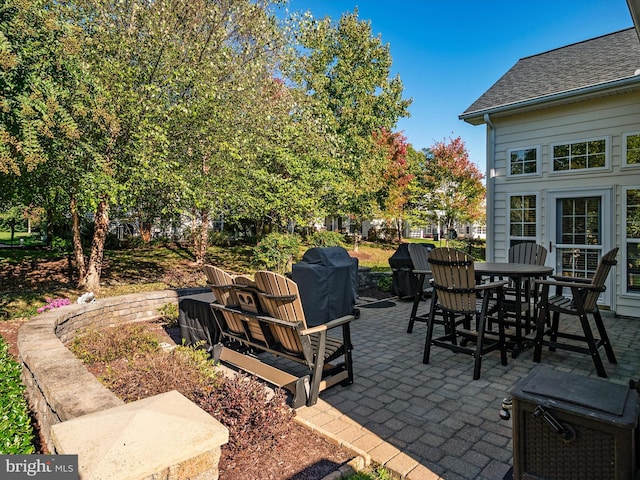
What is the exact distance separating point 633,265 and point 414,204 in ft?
46.4

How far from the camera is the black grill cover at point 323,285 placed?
3.74 metres

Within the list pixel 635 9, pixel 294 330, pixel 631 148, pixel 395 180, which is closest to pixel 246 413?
pixel 294 330

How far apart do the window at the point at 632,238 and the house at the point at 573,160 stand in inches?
0.5

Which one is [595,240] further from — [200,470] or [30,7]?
[30,7]

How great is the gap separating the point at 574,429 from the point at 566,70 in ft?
25.8

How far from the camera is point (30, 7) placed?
4008mm

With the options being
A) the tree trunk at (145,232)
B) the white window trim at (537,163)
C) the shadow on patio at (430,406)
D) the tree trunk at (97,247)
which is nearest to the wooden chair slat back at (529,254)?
the shadow on patio at (430,406)

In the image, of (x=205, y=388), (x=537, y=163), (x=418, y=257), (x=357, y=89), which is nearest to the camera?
(x=205, y=388)

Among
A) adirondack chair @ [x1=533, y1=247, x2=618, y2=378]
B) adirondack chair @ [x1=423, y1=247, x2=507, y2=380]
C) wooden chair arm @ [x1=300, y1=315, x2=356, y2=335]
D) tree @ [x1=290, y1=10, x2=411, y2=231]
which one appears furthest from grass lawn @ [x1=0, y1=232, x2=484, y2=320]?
adirondack chair @ [x1=533, y1=247, x2=618, y2=378]

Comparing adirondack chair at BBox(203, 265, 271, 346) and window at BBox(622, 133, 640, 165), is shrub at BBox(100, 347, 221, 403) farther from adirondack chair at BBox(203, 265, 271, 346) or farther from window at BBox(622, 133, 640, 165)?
window at BBox(622, 133, 640, 165)

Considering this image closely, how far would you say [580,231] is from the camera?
6.64 meters

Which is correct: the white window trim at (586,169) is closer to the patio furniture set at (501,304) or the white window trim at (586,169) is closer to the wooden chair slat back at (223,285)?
the patio furniture set at (501,304)

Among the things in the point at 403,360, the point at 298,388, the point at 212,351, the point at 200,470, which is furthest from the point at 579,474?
the point at 212,351

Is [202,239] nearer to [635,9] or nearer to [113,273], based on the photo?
[113,273]
